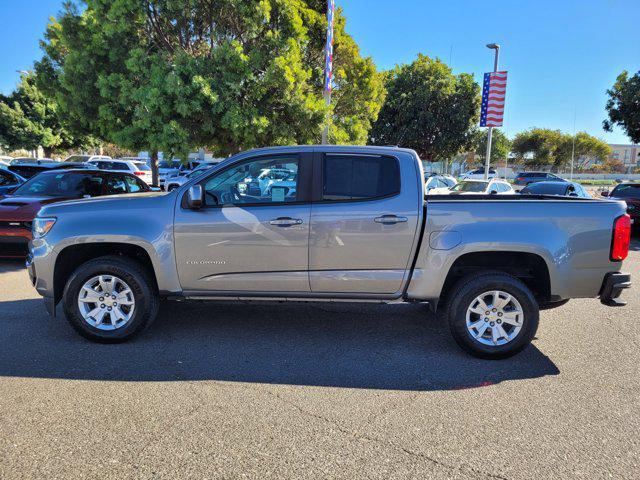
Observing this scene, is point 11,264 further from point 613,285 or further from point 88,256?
point 613,285

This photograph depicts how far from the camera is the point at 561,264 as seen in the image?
4.25 metres

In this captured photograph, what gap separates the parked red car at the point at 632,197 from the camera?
12.7m

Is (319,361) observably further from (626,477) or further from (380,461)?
(626,477)

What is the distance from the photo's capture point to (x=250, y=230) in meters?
4.42

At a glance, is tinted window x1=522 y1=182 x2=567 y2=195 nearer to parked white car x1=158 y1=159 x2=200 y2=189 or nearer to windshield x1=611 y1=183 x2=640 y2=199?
windshield x1=611 y1=183 x2=640 y2=199

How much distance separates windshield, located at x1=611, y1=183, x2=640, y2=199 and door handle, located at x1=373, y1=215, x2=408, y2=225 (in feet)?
38.1

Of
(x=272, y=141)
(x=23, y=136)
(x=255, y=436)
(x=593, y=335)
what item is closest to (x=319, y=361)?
(x=255, y=436)

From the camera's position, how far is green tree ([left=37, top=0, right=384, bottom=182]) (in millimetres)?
10062

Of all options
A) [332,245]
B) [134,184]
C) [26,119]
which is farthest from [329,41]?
[26,119]

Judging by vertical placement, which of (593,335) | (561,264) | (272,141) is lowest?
(593,335)

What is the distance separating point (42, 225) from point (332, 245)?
2918 millimetres

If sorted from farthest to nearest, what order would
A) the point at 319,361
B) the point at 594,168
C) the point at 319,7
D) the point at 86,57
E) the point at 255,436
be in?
the point at 594,168
the point at 319,7
the point at 86,57
the point at 319,361
the point at 255,436

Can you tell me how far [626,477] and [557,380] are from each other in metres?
1.35

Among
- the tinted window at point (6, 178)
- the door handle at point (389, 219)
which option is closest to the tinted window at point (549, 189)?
the door handle at point (389, 219)
